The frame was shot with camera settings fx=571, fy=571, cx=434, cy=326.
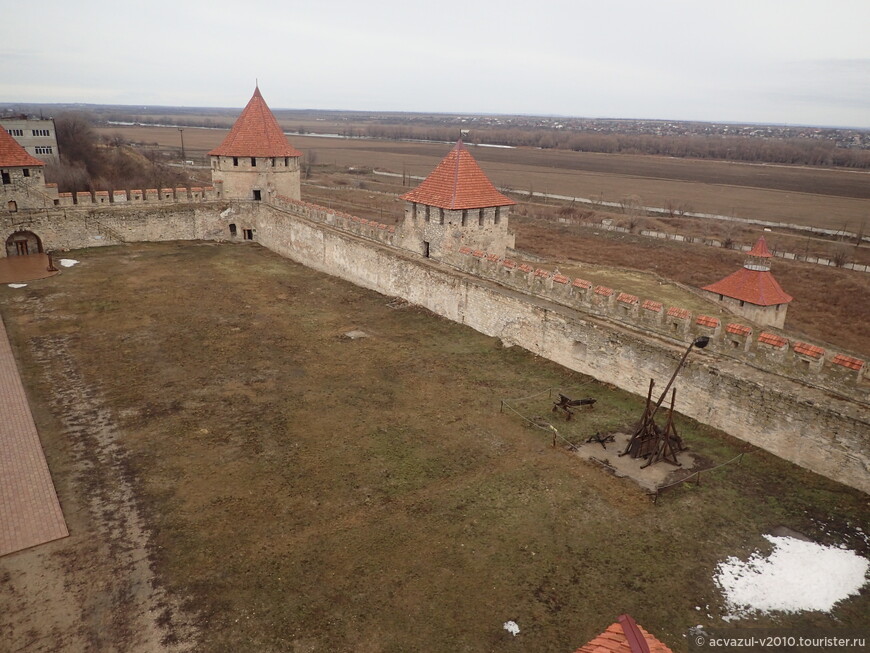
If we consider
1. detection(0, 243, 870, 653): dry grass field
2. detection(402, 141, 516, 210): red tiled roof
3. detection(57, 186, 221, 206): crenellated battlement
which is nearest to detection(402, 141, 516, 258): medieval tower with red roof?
detection(402, 141, 516, 210): red tiled roof

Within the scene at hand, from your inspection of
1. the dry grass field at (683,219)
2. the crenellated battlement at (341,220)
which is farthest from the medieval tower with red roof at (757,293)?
the crenellated battlement at (341,220)

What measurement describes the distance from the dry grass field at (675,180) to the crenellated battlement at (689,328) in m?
44.3

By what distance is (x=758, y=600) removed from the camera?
7.46m

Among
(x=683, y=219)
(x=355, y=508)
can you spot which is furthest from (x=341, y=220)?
(x=683, y=219)

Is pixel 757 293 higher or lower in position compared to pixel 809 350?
lower

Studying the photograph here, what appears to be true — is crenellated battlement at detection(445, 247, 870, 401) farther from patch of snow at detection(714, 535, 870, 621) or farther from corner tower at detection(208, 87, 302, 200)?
corner tower at detection(208, 87, 302, 200)

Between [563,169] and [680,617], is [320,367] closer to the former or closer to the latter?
[680,617]

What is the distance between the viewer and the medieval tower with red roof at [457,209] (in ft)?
56.9

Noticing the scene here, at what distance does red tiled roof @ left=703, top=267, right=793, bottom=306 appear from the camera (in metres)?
19.3

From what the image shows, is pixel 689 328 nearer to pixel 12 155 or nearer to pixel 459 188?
pixel 459 188

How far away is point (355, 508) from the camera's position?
9.20m

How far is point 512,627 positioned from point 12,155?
83.2 ft

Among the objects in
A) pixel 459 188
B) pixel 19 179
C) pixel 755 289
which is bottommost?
pixel 755 289

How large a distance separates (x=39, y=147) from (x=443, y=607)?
52.2 meters
